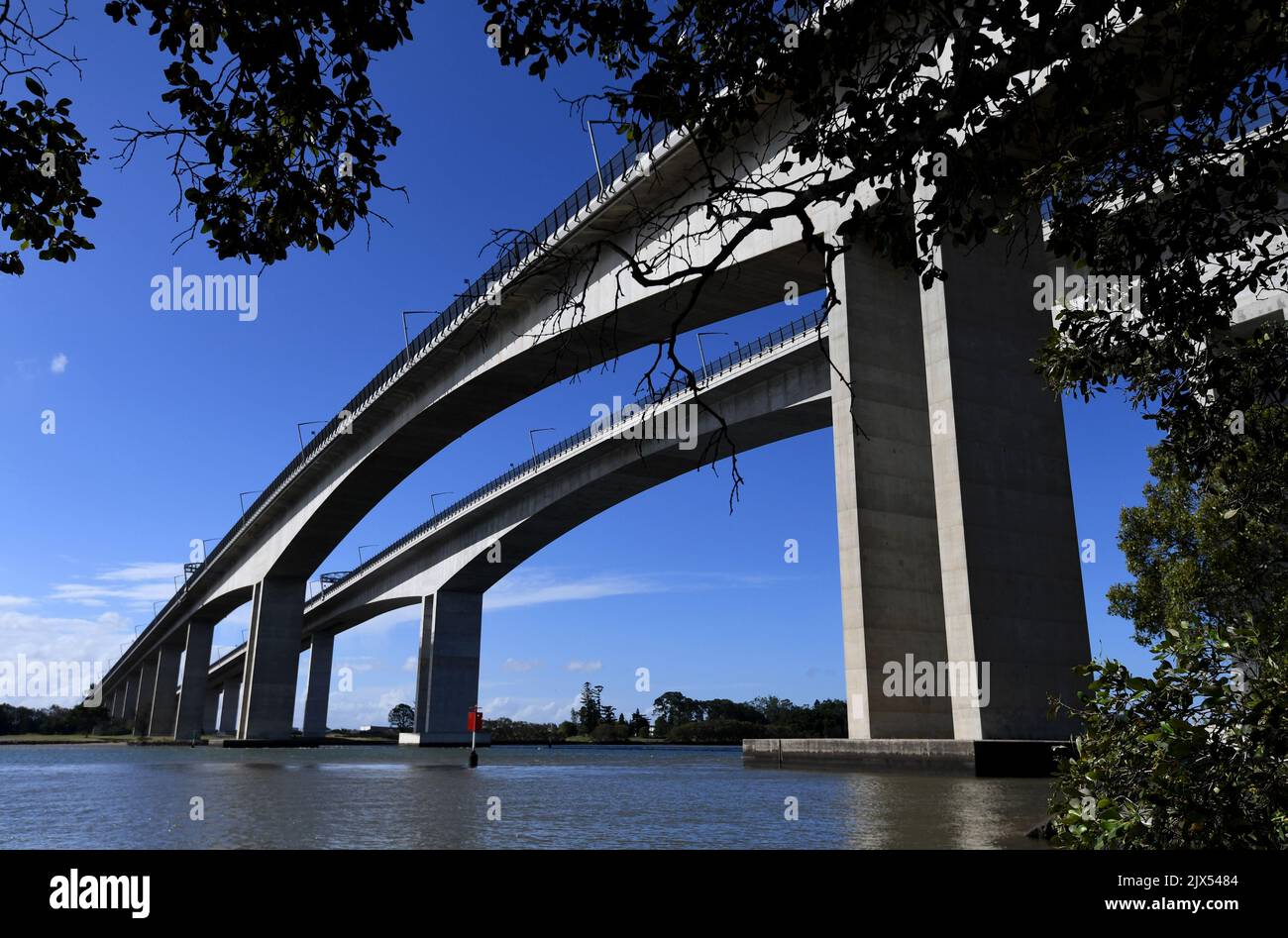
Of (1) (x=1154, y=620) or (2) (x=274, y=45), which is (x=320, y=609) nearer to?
(1) (x=1154, y=620)

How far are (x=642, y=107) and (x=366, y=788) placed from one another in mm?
18501

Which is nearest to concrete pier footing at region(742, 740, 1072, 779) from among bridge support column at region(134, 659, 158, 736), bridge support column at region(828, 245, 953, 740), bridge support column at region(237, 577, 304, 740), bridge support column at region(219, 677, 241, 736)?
bridge support column at region(828, 245, 953, 740)

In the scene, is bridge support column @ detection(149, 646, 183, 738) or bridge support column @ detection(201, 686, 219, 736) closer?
bridge support column @ detection(149, 646, 183, 738)

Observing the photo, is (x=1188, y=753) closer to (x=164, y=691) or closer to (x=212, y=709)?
(x=164, y=691)

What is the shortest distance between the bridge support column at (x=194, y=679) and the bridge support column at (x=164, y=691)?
18.4 m

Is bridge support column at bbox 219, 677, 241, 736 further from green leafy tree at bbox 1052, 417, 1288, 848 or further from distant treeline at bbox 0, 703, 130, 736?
green leafy tree at bbox 1052, 417, 1288, 848

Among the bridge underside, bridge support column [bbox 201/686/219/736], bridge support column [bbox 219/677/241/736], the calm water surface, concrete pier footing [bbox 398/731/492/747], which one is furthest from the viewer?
bridge support column [bbox 201/686/219/736]

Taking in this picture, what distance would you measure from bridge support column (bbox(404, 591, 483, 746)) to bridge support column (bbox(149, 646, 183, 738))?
4854cm

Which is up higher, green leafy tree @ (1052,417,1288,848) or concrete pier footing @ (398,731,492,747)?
green leafy tree @ (1052,417,1288,848)

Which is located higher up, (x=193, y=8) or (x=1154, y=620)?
(x=193, y=8)

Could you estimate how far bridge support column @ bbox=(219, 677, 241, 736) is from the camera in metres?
138

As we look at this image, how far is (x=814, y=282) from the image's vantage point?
28.1 metres

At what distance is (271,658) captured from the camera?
61938mm
